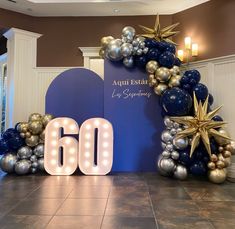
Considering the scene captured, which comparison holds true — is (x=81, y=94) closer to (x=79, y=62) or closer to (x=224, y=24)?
(x=79, y=62)

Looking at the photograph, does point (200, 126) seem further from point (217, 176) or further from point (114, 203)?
point (114, 203)

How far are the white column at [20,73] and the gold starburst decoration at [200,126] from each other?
372 centimetres

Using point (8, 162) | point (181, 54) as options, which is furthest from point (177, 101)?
point (8, 162)

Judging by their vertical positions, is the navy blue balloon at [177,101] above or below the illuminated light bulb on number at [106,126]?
above

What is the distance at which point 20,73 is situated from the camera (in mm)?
6469

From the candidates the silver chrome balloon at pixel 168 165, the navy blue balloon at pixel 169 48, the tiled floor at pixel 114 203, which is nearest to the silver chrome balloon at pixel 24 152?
the tiled floor at pixel 114 203

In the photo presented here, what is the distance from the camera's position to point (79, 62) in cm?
661

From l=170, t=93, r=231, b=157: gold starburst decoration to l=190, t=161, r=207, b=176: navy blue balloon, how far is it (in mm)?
214

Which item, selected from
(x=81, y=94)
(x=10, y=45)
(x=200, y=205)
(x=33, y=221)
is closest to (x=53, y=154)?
(x=81, y=94)

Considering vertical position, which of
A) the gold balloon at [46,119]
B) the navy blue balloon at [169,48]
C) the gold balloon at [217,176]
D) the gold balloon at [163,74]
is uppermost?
the navy blue balloon at [169,48]

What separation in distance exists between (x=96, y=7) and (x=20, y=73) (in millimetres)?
2214

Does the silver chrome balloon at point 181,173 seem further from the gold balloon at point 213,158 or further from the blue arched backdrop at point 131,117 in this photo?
the blue arched backdrop at point 131,117

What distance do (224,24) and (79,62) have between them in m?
3.17

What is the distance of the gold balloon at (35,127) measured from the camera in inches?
185
